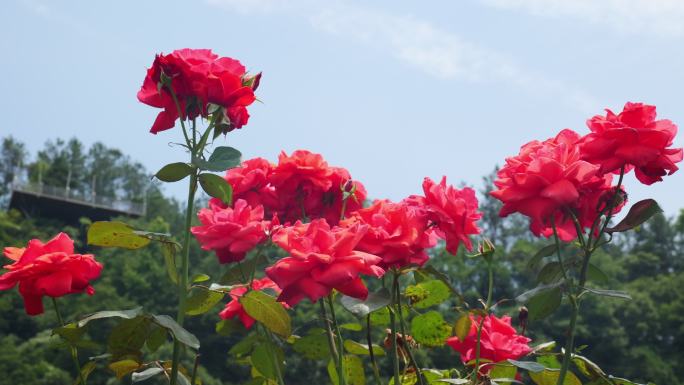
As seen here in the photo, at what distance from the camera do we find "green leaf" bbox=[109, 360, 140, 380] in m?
1.18

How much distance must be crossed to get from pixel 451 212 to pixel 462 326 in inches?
6.4

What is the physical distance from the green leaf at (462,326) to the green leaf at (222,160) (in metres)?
0.38

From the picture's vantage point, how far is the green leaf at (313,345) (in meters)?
1.34

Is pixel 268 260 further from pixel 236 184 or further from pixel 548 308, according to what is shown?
pixel 548 308

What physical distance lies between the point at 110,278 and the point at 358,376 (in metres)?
27.9

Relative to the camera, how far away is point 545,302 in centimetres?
114

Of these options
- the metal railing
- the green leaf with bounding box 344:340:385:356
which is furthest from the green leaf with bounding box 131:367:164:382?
the metal railing

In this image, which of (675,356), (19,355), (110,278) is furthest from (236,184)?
(110,278)

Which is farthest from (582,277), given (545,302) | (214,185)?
(214,185)

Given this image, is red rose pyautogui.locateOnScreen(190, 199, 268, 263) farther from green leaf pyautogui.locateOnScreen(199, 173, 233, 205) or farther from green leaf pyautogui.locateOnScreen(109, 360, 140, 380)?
green leaf pyautogui.locateOnScreen(109, 360, 140, 380)

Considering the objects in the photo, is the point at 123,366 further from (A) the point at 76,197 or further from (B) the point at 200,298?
(A) the point at 76,197

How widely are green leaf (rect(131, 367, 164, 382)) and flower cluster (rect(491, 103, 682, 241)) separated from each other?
0.52m

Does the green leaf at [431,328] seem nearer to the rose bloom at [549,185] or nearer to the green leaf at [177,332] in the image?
the rose bloom at [549,185]

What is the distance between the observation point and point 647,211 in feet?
3.86
